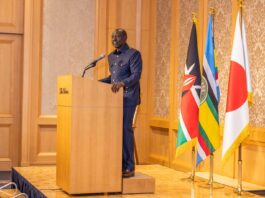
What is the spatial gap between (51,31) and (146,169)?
260 centimetres

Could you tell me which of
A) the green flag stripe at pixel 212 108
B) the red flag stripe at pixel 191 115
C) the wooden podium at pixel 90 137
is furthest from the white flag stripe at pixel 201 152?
the wooden podium at pixel 90 137

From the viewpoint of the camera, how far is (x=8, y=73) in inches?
314

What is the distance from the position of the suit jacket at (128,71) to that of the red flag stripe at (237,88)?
0.96 metres

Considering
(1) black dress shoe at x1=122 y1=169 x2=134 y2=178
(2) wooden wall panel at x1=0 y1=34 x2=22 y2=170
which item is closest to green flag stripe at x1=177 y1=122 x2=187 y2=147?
(1) black dress shoe at x1=122 y1=169 x2=134 y2=178

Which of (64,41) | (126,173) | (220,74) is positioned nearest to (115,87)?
(126,173)

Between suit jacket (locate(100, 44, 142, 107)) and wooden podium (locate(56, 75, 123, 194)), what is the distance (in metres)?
0.17

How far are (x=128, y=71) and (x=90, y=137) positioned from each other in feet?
2.53

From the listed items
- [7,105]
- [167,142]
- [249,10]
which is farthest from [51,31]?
A: [249,10]

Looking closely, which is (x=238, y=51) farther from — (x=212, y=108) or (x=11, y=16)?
(x=11, y=16)

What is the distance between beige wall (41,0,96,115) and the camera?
8.01 metres

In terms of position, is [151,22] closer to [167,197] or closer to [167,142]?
[167,142]

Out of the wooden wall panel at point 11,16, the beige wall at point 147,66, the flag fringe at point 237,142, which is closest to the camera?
the flag fringe at point 237,142

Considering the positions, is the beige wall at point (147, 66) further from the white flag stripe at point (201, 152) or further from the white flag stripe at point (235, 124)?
the white flag stripe at point (235, 124)

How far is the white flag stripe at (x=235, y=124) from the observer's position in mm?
5312
